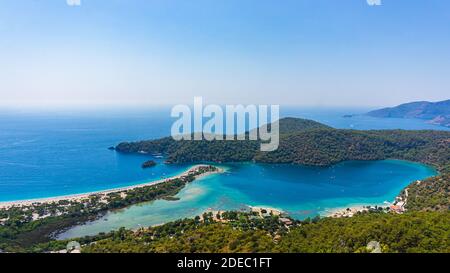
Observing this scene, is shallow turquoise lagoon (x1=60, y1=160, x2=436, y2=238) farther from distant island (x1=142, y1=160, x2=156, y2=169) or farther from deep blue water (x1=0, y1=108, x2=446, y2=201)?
distant island (x1=142, y1=160, x2=156, y2=169)

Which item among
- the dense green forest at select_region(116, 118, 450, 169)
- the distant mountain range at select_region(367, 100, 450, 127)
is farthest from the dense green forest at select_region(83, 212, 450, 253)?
the distant mountain range at select_region(367, 100, 450, 127)

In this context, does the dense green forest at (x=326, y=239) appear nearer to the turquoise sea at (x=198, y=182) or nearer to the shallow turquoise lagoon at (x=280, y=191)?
the shallow turquoise lagoon at (x=280, y=191)

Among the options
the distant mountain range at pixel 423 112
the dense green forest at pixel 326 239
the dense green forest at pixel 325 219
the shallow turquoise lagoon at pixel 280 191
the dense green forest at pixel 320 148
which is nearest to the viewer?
the dense green forest at pixel 326 239

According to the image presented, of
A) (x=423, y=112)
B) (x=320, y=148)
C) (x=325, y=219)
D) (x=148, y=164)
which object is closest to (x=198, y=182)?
(x=148, y=164)

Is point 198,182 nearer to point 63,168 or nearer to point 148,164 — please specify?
point 148,164

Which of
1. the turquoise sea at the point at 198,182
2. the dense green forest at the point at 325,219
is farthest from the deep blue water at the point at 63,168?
the dense green forest at the point at 325,219

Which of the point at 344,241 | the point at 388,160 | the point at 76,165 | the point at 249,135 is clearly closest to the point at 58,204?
the point at 76,165

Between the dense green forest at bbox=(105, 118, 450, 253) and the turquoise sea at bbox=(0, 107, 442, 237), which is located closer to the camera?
the dense green forest at bbox=(105, 118, 450, 253)

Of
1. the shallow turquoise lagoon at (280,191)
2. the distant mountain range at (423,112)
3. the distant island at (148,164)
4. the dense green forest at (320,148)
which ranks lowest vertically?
the shallow turquoise lagoon at (280,191)
